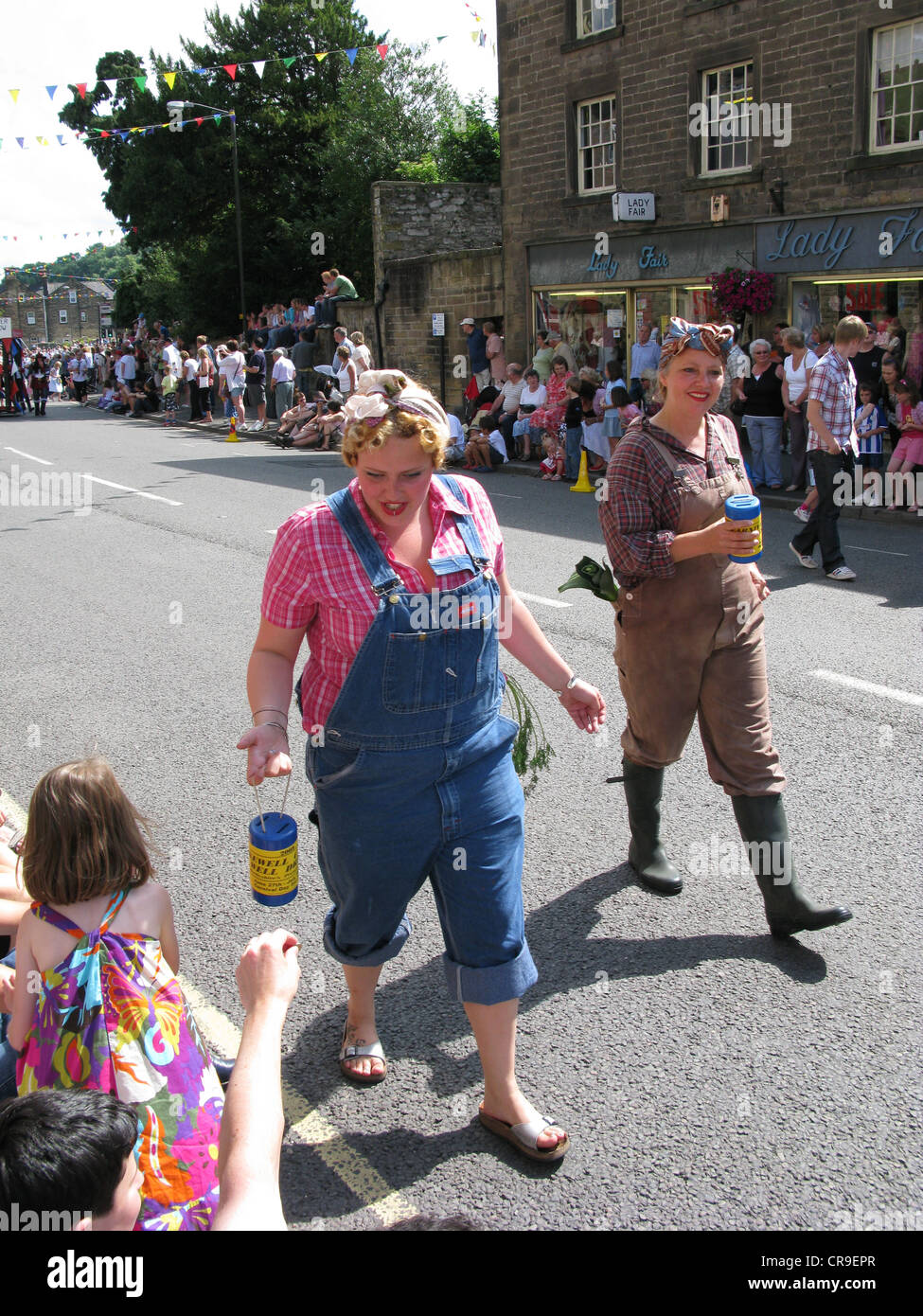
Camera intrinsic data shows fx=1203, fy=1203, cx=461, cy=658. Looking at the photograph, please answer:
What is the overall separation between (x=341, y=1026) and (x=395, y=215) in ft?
91.8

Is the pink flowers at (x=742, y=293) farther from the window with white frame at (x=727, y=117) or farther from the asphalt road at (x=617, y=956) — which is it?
the asphalt road at (x=617, y=956)

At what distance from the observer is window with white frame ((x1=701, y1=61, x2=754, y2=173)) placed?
59.1 feet

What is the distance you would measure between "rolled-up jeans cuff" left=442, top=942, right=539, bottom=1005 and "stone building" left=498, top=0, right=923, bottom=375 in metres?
13.9

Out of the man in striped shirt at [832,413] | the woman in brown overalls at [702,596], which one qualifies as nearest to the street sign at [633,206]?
the man in striped shirt at [832,413]

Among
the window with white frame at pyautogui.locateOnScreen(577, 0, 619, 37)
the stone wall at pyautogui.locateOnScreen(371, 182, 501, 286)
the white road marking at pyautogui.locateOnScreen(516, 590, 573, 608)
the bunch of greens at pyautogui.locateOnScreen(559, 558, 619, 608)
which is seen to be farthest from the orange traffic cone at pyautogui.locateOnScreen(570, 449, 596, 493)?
the stone wall at pyautogui.locateOnScreen(371, 182, 501, 286)

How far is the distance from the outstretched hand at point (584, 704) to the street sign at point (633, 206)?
1792 centimetres

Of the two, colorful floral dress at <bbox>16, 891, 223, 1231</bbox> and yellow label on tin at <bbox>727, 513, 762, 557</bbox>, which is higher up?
yellow label on tin at <bbox>727, 513, 762, 557</bbox>

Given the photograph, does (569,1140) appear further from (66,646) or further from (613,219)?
(613,219)

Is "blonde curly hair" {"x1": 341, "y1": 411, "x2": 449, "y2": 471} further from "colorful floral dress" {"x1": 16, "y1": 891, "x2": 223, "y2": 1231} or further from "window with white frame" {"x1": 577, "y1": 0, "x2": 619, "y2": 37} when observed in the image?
"window with white frame" {"x1": 577, "y1": 0, "x2": 619, "y2": 37}

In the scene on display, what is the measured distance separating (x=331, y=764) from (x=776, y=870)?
1721 mm

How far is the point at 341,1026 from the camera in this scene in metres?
3.62

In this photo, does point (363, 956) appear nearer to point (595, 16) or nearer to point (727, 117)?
point (727, 117)

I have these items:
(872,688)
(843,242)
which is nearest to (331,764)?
(872,688)
